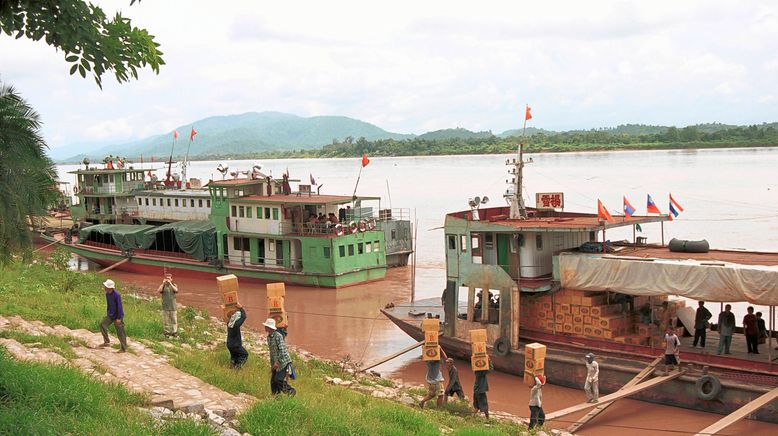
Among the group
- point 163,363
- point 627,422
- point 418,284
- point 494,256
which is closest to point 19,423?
point 163,363

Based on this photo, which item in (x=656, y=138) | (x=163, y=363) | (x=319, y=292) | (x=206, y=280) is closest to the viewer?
(x=163, y=363)

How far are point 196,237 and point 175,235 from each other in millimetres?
2072

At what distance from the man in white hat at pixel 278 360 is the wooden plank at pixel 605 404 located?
6.59 meters

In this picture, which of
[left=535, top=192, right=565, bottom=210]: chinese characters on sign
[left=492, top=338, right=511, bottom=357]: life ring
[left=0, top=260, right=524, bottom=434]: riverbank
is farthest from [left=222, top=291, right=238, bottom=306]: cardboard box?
[left=535, top=192, right=565, bottom=210]: chinese characters on sign

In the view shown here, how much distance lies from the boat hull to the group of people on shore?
6.96 metres

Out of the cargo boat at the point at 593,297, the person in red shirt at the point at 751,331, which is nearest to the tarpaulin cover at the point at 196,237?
the cargo boat at the point at 593,297

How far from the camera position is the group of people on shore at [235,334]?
36.6 ft

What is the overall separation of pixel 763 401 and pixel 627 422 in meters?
2.73

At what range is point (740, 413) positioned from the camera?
14.1m

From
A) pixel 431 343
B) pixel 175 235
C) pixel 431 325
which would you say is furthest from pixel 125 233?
pixel 431 343

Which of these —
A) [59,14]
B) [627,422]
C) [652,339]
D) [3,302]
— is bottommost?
[627,422]

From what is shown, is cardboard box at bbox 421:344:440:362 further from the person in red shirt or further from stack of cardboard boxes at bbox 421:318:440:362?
the person in red shirt

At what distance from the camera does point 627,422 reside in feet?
52.8

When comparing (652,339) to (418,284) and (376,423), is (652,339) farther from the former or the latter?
(418,284)
